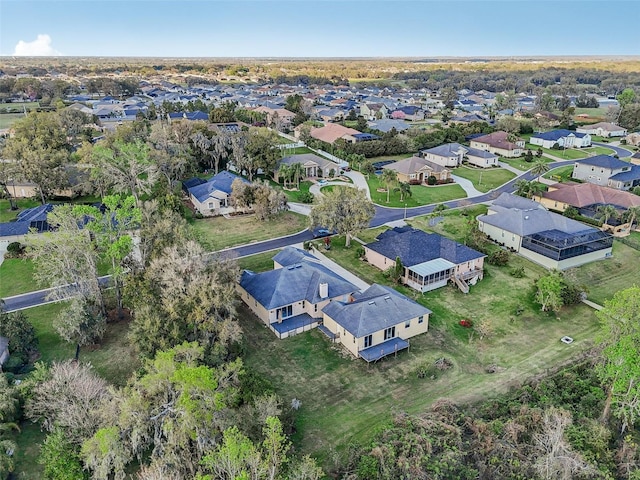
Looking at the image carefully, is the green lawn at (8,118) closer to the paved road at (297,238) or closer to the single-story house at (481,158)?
the paved road at (297,238)

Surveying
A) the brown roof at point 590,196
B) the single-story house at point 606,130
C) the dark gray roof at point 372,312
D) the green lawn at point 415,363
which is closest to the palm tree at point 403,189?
the brown roof at point 590,196

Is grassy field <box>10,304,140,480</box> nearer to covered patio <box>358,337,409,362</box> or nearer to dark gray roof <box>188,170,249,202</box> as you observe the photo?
covered patio <box>358,337,409,362</box>

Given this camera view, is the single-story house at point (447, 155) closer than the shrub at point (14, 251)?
No

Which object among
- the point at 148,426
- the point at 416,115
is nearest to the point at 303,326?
the point at 148,426

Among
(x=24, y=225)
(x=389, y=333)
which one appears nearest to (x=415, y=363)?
(x=389, y=333)

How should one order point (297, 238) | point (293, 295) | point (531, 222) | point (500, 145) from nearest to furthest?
1. point (293, 295)
2. point (531, 222)
3. point (297, 238)
4. point (500, 145)

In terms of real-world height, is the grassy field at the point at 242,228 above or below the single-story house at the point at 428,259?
below

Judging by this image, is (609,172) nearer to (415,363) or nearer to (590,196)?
(590,196)
